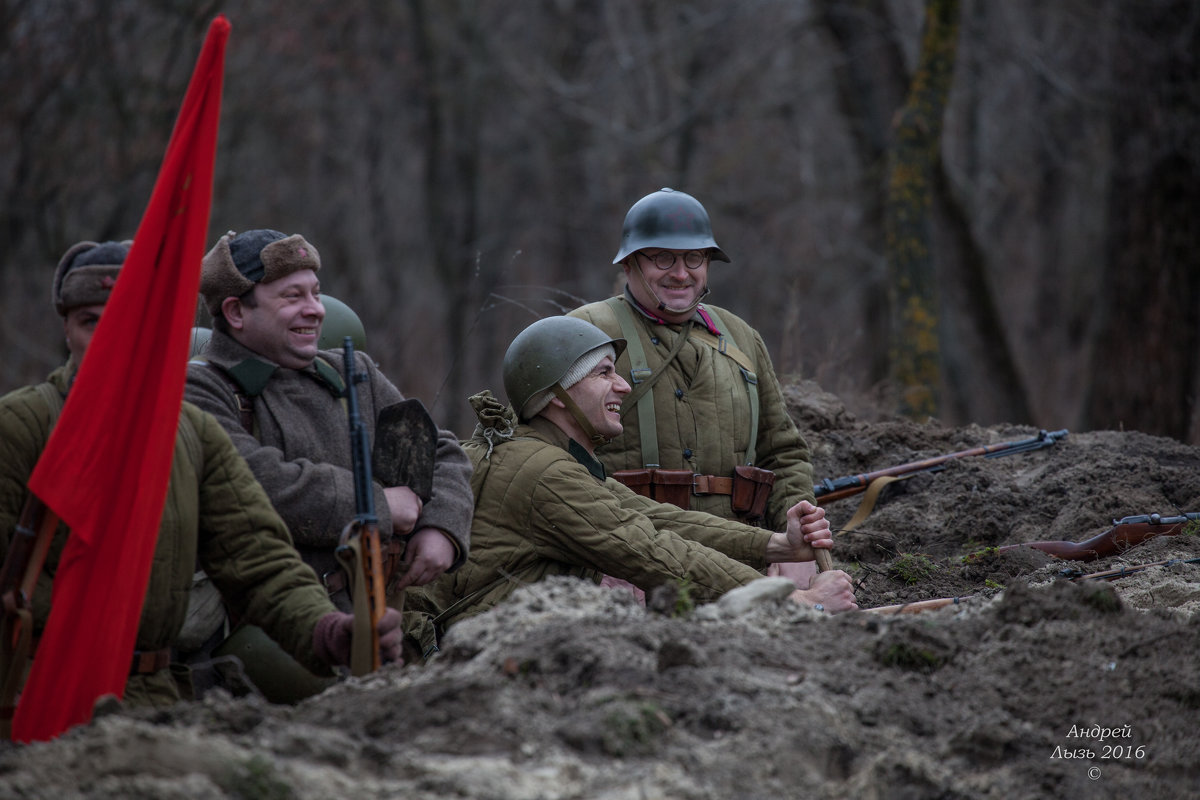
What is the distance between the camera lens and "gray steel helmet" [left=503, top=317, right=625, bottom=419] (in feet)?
17.4

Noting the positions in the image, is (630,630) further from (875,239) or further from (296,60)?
(296,60)

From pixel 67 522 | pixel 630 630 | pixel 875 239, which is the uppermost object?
pixel 875 239

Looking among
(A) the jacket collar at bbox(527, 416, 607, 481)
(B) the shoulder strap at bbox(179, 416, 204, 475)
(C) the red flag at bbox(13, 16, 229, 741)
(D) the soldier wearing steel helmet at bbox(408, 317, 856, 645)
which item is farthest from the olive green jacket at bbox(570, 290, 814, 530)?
(C) the red flag at bbox(13, 16, 229, 741)

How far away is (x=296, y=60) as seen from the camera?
2127cm

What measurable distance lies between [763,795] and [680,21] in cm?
2104

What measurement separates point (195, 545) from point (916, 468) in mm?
5245

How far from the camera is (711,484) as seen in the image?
625cm

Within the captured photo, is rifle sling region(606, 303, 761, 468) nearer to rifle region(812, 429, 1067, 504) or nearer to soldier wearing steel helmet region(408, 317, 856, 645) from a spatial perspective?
soldier wearing steel helmet region(408, 317, 856, 645)

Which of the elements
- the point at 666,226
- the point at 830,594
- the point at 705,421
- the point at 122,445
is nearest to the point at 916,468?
the point at 705,421

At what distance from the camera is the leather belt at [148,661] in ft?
12.8

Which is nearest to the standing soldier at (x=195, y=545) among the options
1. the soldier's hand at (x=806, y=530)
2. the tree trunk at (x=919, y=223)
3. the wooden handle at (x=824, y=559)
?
the soldier's hand at (x=806, y=530)

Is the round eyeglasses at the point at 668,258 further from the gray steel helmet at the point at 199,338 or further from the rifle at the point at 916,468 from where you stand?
the gray steel helmet at the point at 199,338

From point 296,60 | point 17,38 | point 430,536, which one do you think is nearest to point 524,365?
point 430,536

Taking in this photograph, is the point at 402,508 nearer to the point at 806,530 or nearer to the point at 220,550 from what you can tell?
the point at 220,550
